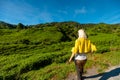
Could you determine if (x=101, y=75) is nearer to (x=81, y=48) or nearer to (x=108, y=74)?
(x=108, y=74)

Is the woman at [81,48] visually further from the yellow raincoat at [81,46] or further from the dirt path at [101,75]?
the dirt path at [101,75]

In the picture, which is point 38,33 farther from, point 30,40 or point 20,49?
point 20,49

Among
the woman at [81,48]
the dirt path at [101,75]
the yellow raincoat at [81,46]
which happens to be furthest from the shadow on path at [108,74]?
the yellow raincoat at [81,46]

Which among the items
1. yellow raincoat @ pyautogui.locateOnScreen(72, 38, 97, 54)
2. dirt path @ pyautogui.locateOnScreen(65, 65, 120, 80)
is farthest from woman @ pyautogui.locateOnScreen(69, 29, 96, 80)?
dirt path @ pyautogui.locateOnScreen(65, 65, 120, 80)

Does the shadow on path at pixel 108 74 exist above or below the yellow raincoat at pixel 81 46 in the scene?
below

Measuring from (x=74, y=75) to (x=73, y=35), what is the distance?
1311 inches

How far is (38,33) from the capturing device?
3497 centimetres

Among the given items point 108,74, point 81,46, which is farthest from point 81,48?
point 108,74

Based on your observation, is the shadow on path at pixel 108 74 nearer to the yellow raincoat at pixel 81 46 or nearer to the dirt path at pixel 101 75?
the dirt path at pixel 101 75

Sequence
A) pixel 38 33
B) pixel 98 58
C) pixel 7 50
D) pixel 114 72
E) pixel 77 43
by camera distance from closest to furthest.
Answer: pixel 77 43 < pixel 114 72 < pixel 98 58 < pixel 7 50 < pixel 38 33

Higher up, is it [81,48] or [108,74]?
[81,48]

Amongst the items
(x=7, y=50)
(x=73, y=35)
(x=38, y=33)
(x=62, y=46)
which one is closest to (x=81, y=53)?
(x=7, y=50)

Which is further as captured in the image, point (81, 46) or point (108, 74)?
point (108, 74)

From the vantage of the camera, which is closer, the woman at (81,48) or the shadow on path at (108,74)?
the woman at (81,48)
